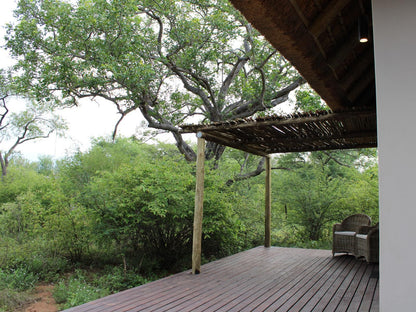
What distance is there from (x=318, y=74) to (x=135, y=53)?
6.35m

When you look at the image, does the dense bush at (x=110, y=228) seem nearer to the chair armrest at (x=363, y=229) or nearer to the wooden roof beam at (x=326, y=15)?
the chair armrest at (x=363, y=229)

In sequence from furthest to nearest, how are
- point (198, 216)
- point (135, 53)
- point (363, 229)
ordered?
point (135, 53) < point (363, 229) < point (198, 216)

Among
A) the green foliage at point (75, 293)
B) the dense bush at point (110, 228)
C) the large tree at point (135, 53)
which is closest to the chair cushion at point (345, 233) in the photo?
the dense bush at point (110, 228)

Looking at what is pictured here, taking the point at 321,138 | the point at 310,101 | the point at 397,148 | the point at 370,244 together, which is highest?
the point at 310,101

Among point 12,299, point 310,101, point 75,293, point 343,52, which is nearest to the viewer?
point 343,52

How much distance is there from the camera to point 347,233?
6.34 m

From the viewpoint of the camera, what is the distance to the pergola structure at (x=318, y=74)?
7.66ft

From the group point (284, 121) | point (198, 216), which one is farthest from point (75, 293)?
point (284, 121)

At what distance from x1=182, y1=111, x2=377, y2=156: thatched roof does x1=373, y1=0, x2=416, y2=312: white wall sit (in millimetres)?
2393

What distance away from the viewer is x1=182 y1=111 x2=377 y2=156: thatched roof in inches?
184

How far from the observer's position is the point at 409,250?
1.91m

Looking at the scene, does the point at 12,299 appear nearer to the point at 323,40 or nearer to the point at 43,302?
the point at 43,302

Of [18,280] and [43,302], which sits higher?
[18,280]

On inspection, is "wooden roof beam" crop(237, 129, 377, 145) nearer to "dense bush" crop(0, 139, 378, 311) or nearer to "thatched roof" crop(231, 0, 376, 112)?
"thatched roof" crop(231, 0, 376, 112)
